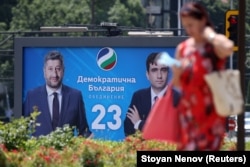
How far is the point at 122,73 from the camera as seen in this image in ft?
84.6

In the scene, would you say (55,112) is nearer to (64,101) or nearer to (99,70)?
(64,101)

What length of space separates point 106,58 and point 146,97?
174 cm

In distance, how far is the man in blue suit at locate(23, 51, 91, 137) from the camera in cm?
2594

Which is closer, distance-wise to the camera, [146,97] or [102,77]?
[146,97]

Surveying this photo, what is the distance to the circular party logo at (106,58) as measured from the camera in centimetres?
2584

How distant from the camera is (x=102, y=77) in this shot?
2606cm

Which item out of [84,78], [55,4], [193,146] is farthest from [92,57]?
[55,4]

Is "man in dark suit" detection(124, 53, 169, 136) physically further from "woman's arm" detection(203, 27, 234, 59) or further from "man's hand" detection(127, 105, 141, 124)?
"woman's arm" detection(203, 27, 234, 59)

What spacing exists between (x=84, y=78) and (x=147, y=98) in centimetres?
211

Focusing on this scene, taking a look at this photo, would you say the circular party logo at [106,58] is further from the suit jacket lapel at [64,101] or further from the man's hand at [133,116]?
the man's hand at [133,116]

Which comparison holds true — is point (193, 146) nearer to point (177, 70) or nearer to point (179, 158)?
point (177, 70)

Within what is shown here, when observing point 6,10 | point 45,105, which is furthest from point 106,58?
point 6,10

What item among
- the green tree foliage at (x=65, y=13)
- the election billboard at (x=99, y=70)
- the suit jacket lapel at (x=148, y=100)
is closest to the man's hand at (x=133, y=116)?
the election billboard at (x=99, y=70)

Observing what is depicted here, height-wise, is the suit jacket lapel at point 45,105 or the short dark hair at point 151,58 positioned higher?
the short dark hair at point 151,58
